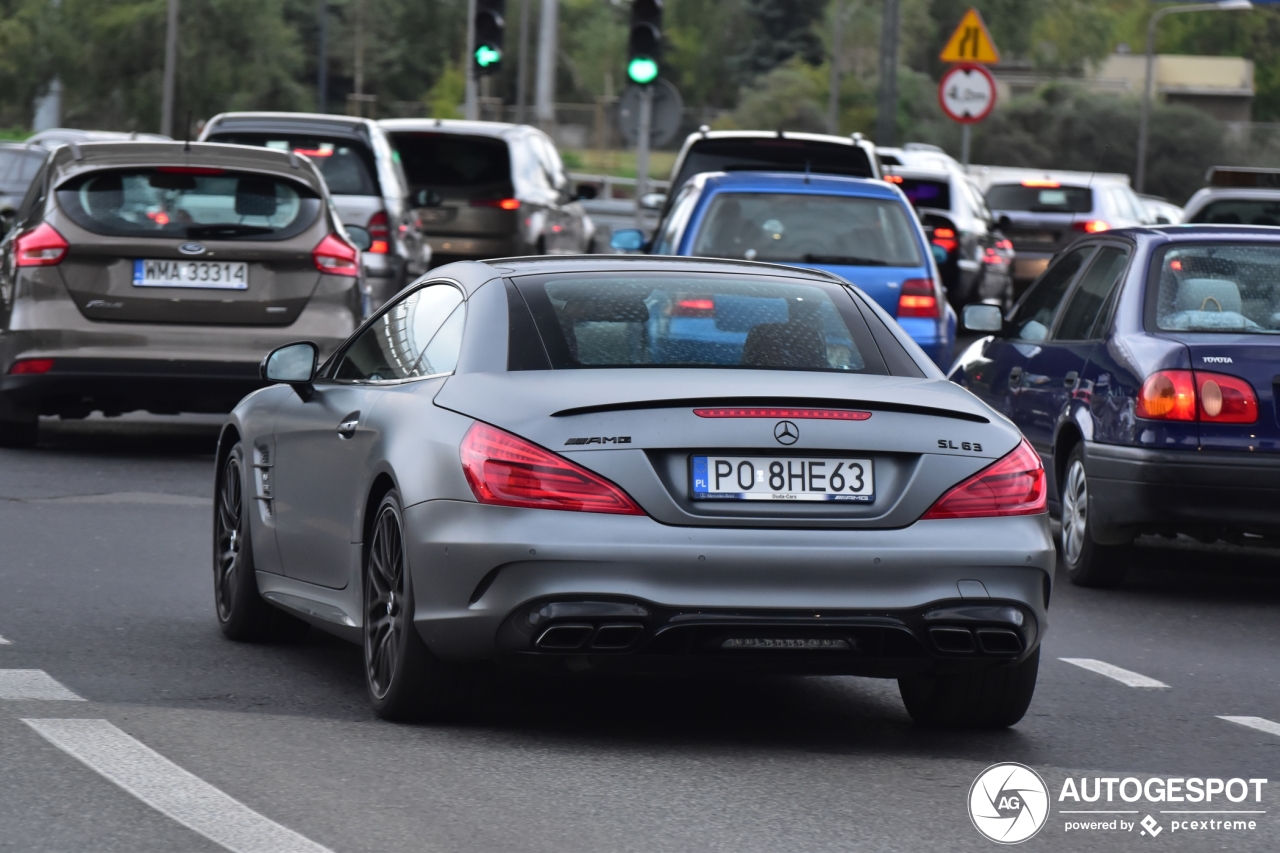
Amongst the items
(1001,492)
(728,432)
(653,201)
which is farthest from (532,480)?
(653,201)

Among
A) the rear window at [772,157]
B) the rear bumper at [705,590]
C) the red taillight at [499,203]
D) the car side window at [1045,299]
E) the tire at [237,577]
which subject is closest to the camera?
the rear bumper at [705,590]

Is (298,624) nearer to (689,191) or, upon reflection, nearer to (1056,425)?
(1056,425)

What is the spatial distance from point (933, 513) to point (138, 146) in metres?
8.19

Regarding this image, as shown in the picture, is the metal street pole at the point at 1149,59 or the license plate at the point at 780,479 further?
the metal street pole at the point at 1149,59

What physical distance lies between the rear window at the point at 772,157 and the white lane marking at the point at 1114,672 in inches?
489

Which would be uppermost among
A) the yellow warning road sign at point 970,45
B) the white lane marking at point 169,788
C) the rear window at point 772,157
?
the yellow warning road sign at point 970,45

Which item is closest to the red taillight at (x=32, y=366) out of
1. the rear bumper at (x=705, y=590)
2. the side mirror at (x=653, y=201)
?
the rear bumper at (x=705, y=590)

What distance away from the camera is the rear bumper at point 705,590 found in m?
6.27

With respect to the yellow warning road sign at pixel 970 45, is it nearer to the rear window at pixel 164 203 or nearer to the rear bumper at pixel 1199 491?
the rear window at pixel 164 203

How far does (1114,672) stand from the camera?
8289 millimetres

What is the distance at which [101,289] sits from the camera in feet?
43.9

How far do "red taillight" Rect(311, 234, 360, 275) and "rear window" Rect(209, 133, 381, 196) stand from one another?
5332mm

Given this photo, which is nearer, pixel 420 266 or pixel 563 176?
pixel 420 266

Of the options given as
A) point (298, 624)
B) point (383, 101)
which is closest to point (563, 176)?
point (298, 624)
